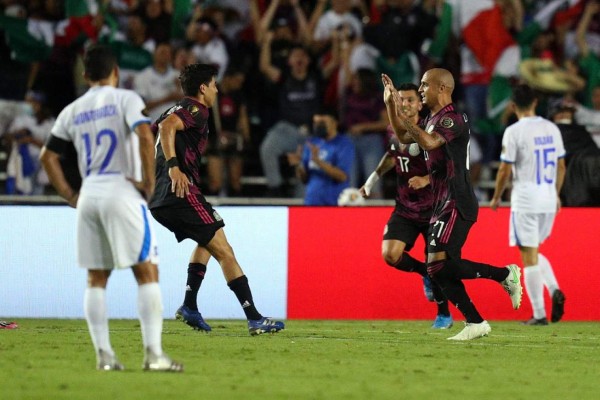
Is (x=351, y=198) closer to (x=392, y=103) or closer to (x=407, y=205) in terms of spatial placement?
(x=407, y=205)

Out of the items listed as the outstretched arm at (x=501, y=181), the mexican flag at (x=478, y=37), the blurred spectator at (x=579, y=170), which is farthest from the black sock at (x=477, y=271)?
the mexican flag at (x=478, y=37)

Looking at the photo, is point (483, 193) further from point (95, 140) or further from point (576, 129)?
point (95, 140)

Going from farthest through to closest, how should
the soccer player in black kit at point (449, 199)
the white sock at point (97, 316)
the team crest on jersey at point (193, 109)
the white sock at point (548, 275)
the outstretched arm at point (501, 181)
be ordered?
the white sock at point (548, 275) → the outstretched arm at point (501, 181) → the team crest on jersey at point (193, 109) → the soccer player in black kit at point (449, 199) → the white sock at point (97, 316)

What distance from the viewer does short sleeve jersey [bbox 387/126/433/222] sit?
11.3 metres

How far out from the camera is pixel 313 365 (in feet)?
25.6

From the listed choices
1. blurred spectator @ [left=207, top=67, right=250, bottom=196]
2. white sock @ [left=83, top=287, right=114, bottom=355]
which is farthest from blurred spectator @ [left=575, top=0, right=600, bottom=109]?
white sock @ [left=83, top=287, right=114, bottom=355]

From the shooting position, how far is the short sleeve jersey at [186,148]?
9930mm

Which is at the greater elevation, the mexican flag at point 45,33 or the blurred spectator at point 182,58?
the mexican flag at point 45,33

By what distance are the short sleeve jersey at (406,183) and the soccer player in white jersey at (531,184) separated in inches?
46.0

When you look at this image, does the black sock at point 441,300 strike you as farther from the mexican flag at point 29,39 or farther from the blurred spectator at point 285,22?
the mexican flag at point 29,39

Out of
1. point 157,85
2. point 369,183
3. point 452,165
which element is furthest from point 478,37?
point 452,165

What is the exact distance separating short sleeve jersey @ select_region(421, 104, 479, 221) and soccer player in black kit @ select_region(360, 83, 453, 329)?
1.57 m

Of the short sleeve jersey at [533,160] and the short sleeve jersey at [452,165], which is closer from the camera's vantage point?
the short sleeve jersey at [452,165]

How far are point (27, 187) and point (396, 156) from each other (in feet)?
18.8
